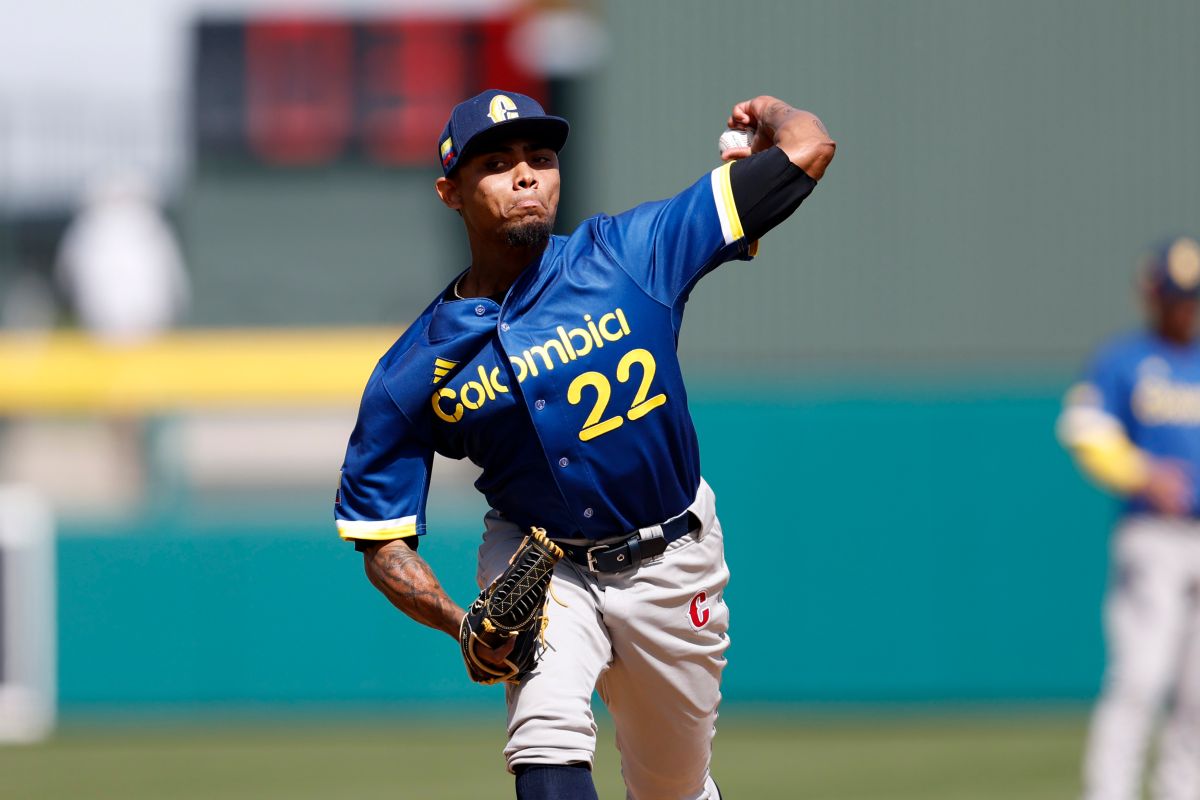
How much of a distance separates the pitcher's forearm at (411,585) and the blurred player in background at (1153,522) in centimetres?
382

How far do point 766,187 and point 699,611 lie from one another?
117 centimetres

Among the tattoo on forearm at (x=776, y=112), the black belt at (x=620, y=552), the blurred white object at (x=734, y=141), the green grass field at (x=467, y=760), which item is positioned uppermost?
the tattoo on forearm at (x=776, y=112)

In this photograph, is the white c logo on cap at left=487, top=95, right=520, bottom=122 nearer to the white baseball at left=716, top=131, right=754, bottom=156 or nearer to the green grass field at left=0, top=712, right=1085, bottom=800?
the white baseball at left=716, top=131, right=754, bottom=156

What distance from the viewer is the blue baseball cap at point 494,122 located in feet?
16.0

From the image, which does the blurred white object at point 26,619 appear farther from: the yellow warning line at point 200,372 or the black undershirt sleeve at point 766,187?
the black undershirt sleeve at point 766,187

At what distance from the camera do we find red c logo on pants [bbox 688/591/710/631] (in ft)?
17.2

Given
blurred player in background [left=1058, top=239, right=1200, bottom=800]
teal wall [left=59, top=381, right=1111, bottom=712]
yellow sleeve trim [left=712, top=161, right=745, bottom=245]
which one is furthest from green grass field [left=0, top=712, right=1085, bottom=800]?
yellow sleeve trim [left=712, top=161, right=745, bottom=245]

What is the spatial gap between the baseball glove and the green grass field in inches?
147

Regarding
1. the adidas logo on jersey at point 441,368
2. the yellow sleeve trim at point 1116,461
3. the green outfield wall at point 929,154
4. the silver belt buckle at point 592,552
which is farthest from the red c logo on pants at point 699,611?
the green outfield wall at point 929,154

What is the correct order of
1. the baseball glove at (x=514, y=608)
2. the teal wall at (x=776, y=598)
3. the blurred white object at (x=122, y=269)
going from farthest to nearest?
the blurred white object at (x=122, y=269)
the teal wall at (x=776, y=598)
the baseball glove at (x=514, y=608)

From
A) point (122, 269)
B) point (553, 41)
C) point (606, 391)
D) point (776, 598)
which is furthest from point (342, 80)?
point (606, 391)

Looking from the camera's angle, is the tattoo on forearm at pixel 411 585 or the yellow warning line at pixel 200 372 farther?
the yellow warning line at pixel 200 372

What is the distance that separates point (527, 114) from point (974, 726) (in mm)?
6743

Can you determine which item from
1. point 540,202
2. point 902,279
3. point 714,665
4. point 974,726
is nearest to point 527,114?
point 540,202
